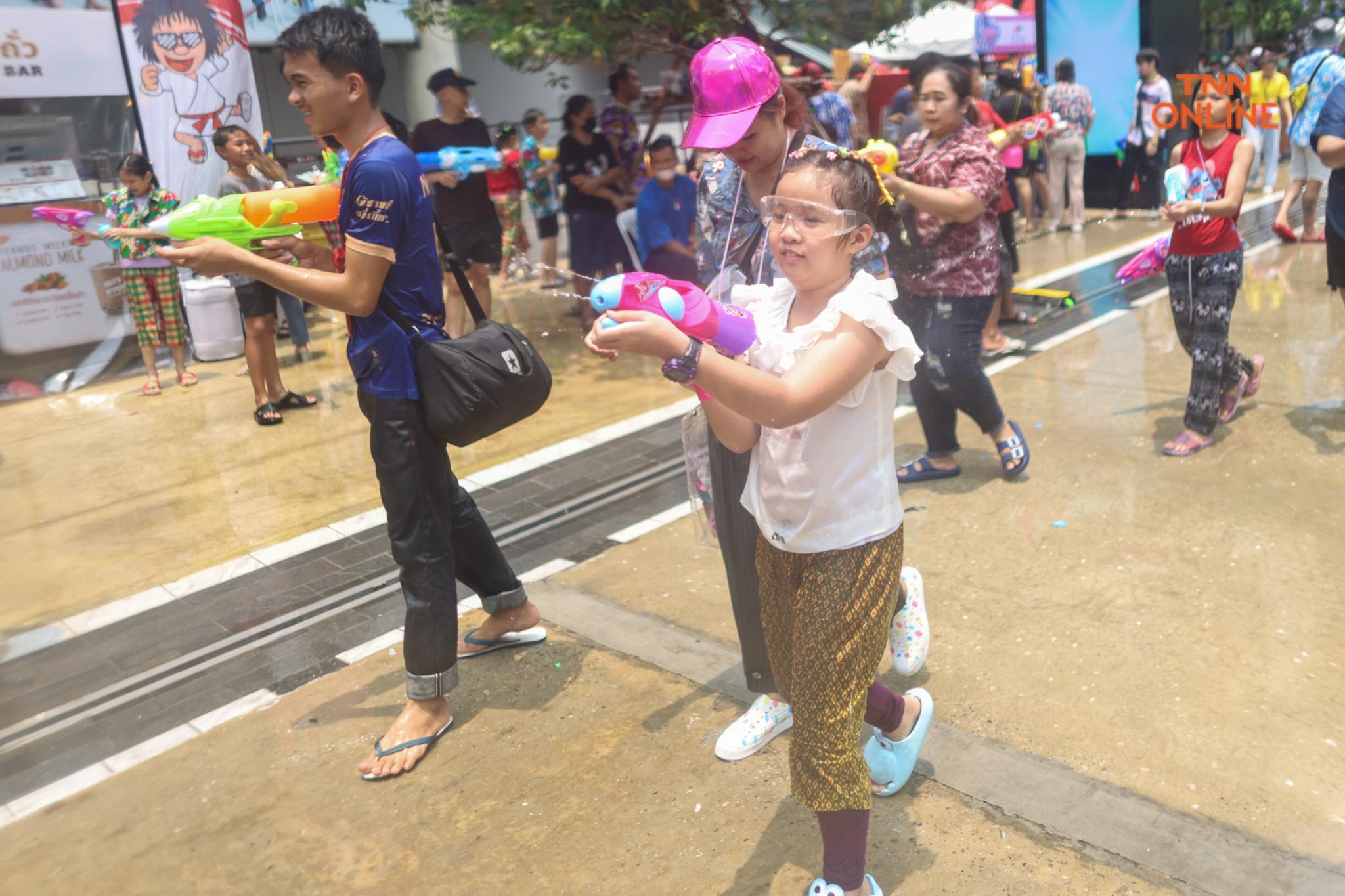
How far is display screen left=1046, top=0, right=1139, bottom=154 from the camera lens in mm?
12953

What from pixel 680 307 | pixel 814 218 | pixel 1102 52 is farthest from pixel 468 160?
pixel 1102 52

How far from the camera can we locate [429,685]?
126 inches

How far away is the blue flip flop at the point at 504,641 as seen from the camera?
3760mm

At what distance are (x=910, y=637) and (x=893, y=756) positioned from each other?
46cm

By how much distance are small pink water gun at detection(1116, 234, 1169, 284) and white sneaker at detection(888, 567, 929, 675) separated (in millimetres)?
2763

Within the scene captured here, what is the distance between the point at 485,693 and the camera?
3508mm

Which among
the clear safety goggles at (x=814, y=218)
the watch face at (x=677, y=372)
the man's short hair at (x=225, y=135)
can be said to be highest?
the man's short hair at (x=225, y=135)

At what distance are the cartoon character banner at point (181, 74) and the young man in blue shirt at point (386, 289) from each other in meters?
5.57

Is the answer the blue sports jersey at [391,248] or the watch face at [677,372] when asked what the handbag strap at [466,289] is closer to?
the blue sports jersey at [391,248]

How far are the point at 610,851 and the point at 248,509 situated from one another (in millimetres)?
3377

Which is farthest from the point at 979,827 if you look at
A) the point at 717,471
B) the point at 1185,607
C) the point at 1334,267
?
the point at 1334,267

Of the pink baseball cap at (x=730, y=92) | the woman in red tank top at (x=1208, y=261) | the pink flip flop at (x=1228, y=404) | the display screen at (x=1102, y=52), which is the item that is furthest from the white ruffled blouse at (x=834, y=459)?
the display screen at (x=1102, y=52)

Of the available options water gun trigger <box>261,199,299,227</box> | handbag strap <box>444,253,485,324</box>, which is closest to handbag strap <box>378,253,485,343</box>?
handbag strap <box>444,253,485,324</box>

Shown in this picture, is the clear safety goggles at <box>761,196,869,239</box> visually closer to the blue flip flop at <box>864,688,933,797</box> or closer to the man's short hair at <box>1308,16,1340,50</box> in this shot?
the blue flip flop at <box>864,688,933,797</box>
